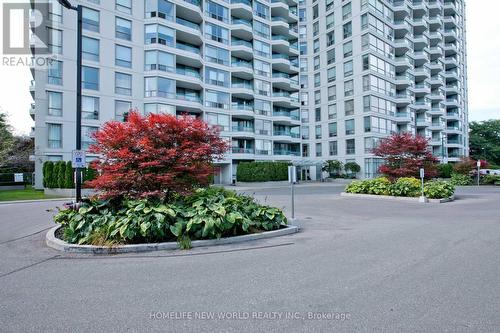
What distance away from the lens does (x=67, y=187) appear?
22828 millimetres

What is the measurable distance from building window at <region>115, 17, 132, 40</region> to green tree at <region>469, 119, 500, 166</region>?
240ft

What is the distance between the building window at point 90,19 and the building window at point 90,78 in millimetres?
4093

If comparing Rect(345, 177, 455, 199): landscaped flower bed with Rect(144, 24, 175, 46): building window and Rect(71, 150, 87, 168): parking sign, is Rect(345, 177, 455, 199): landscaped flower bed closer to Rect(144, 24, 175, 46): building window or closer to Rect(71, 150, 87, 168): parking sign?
Result: Rect(71, 150, 87, 168): parking sign

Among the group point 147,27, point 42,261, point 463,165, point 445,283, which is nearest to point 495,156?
point 463,165

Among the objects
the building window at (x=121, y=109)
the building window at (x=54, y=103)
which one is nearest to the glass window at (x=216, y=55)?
the building window at (x=121, y=109)

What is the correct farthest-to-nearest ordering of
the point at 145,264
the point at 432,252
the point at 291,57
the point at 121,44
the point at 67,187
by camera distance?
1. the point at 291,57
2. the point at 121,44
3. the point at 67,187
4. the point at 432,252
5. the point at 145,264

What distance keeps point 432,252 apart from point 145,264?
20.1 feet

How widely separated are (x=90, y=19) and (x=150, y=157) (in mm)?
28958

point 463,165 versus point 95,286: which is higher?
point 463,165

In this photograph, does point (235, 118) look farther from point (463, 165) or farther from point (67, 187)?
point (463, 165)

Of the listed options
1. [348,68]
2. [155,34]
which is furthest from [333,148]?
[155,34]

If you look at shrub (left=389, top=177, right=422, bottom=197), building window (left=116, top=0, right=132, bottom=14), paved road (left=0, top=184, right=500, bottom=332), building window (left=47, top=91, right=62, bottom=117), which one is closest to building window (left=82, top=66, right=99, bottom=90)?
building window (left=47, top=91, right=62, bottom=117)

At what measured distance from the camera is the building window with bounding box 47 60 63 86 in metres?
27.2

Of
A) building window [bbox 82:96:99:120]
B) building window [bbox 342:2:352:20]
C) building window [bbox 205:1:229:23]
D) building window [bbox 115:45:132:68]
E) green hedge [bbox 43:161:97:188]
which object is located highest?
building window [bbox 342:2:352:20]
